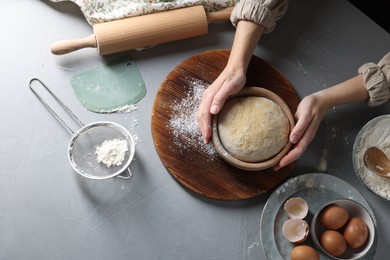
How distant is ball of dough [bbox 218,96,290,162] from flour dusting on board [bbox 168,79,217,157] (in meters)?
0.08

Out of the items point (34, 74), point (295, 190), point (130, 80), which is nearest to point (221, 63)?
point (130, 80)

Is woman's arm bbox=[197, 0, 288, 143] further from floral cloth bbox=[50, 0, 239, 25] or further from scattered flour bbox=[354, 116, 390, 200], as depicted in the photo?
scattered flour bbox=[354, 116, 390, 200]

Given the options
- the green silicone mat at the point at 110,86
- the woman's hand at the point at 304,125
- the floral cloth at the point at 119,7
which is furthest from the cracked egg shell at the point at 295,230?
the floral cloth at the point at 119,7

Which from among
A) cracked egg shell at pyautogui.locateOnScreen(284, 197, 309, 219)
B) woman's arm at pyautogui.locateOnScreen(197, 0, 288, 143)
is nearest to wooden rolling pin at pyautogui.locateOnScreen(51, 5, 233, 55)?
woman's arm at pyautogui.locateOnScreen(197, 0, 288, 143)

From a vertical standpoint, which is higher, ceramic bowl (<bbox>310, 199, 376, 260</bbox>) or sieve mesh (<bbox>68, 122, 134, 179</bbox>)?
sieve mesh (<bbox>68, 122, 134, 179</bbox>)

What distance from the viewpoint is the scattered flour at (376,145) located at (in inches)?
40.4

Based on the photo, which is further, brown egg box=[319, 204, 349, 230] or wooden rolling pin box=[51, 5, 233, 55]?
wooden rolling pin box=[51, 5, 233, 55]

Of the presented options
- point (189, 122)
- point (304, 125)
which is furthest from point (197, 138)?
point (304, 125)

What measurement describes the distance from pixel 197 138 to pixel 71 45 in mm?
395

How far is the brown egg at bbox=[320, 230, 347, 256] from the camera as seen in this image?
0.92 metres

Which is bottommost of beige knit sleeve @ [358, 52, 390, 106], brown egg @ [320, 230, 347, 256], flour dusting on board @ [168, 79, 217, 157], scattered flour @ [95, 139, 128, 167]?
brown egg @ [320, 230, 347, 256]

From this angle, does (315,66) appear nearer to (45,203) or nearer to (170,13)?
(170,13)

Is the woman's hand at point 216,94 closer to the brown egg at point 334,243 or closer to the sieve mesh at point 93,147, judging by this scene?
the sieve mesh at point 93,147

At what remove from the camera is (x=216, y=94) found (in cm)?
97
